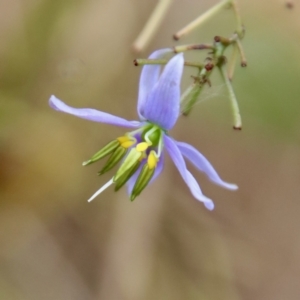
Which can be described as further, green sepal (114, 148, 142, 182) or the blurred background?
the blurred background

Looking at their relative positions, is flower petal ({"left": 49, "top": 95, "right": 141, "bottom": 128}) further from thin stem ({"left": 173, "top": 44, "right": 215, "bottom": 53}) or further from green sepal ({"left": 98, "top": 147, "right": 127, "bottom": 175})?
thin stem ({"left": 173, "top": 44, "right": 215, "bottom": 53})

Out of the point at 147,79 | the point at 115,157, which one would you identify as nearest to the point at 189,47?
the point at 147,79

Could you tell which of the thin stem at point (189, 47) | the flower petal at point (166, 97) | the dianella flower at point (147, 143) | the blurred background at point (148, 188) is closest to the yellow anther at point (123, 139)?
the dianella flower at point (147, 143)

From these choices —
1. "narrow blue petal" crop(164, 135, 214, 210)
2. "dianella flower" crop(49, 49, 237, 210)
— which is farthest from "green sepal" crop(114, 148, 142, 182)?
"narrow blue petal" crop(164, 135, 214, 210)

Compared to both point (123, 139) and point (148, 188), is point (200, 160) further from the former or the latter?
point (148, 188)

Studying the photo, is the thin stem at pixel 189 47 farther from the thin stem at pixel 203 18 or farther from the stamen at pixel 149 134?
the stamen at pixel 149 134
